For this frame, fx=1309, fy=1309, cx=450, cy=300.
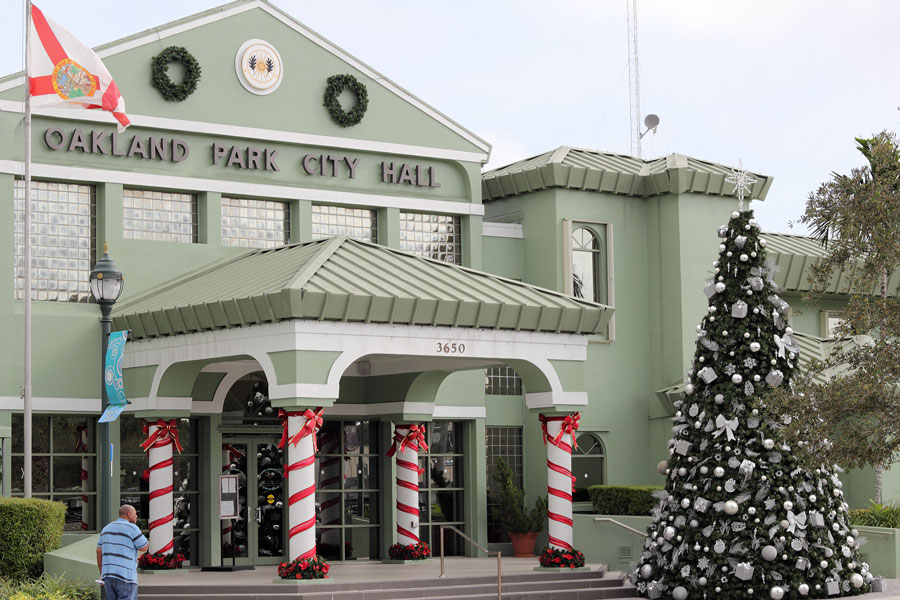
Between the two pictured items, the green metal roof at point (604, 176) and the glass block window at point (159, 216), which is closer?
the glass block window at point (159, 216)

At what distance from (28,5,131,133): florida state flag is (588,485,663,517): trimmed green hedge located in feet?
41.1

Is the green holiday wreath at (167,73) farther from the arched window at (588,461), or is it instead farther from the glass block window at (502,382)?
the arched window at (588,461)

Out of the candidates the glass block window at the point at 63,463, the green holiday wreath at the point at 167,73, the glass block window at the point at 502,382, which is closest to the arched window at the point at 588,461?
the glass block window at the point at 502,382

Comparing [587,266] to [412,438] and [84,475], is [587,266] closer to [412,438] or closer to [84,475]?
[412,438]

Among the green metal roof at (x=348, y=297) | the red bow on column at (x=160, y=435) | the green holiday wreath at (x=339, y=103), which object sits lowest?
the red bow on column at (x=160, y=435)

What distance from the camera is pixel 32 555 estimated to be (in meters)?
19.2

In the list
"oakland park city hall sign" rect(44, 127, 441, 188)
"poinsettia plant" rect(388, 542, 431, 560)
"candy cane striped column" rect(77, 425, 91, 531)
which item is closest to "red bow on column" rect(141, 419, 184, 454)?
"candy cane striped column" rect(77, 425, 91, 531)

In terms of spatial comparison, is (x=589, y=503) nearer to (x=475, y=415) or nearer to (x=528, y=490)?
(x=528, y=490)

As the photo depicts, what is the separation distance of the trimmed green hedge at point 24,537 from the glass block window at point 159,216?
284 inches

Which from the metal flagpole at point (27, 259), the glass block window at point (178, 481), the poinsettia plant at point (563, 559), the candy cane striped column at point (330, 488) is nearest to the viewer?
the metal flagpole at point (27, 259)

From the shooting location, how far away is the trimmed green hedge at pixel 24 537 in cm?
1897

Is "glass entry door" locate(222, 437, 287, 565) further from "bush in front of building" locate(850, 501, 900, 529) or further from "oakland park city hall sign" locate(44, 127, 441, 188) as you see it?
"bush in front of building" locate(850, 501, 900, 529)

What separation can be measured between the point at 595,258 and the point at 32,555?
1489 cm

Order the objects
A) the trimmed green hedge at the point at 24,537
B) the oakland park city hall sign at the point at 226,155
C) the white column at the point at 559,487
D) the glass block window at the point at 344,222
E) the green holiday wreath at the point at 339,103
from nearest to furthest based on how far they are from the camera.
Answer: the trimmed green hedge at the point at 24,537 < the white column at the point at 559,487 < the oakland park city hall sign at the point at 226,155 < the green holiday wreath at the point at 339,103 < the glass block window at the point at 344,222
